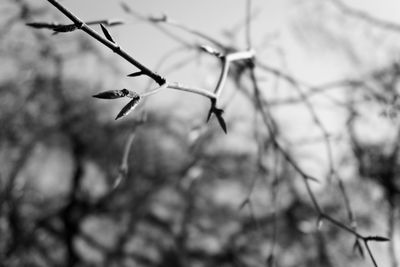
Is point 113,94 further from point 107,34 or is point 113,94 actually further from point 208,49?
point 208,49

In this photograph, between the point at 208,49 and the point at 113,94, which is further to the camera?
the point at 208,49

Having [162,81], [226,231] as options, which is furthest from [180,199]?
[162,81]

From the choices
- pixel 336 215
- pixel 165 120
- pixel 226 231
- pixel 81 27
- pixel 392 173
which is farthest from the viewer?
pixel 165 120

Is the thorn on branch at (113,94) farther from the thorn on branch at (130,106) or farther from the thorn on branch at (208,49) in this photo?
the thorn on branch at (208,49)

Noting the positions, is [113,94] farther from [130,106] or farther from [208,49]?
[208,49]

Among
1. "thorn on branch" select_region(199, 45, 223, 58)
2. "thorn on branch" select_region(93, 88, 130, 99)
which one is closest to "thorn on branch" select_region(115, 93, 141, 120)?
"thorn on branch" select_region(93, 88, 130, 99)

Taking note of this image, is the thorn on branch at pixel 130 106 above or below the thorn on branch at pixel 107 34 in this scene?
below

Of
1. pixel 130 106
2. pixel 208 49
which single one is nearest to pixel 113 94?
pixel 130 106

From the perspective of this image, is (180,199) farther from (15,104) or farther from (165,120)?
(15,104)

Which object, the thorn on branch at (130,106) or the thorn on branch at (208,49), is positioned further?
the thorn on branch at (208,49)

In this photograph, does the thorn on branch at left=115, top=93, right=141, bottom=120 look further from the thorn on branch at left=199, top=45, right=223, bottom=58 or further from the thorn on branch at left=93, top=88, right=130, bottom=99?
the thorn on branch at left=199, top=45, right=223, bottom=58

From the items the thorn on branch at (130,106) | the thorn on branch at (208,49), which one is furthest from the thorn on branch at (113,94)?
the thorn on branch at (208,49)
